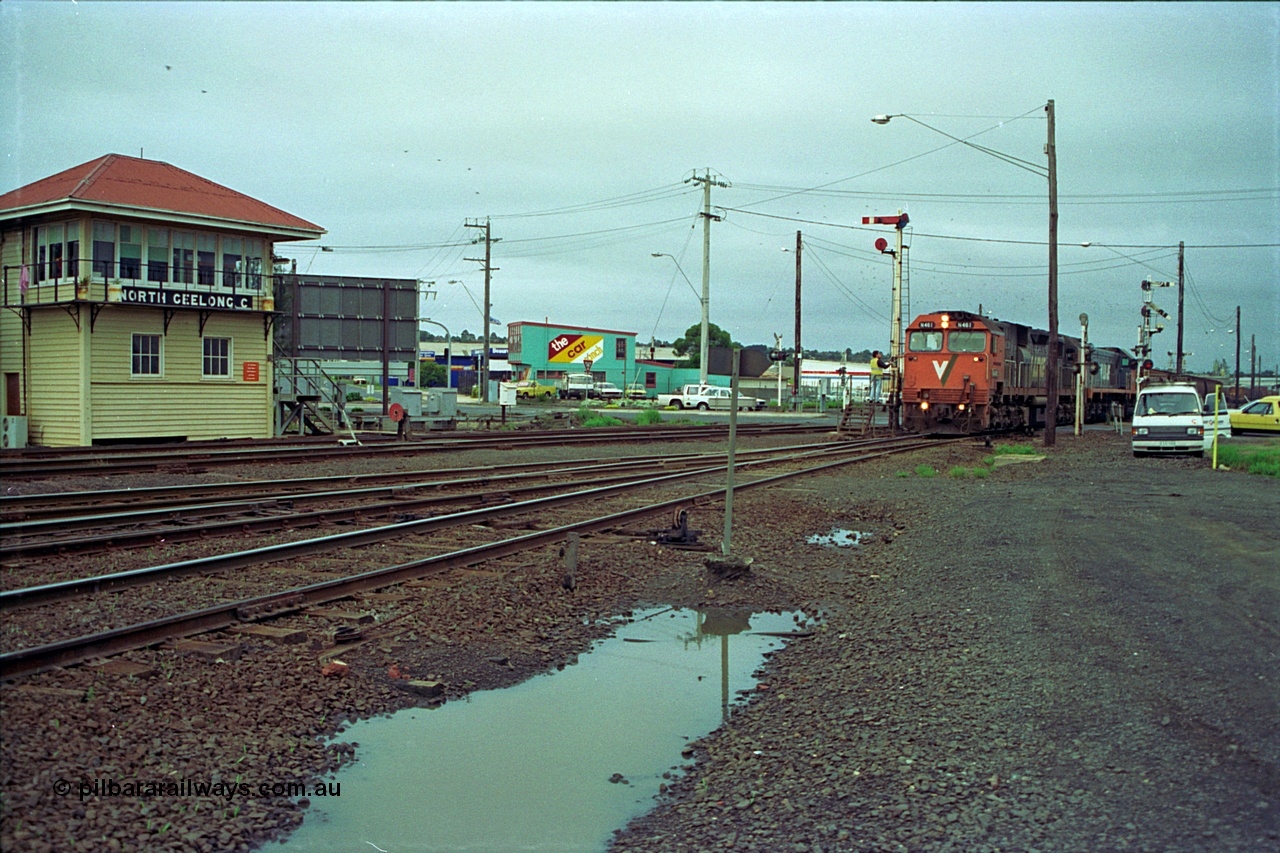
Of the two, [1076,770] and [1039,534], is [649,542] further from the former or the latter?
[1076,770]

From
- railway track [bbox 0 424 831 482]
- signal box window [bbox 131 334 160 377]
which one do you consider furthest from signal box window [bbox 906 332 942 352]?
signal box window [bbox 131 334 160 377]

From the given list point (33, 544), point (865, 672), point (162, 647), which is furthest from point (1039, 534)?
point (33, 544)

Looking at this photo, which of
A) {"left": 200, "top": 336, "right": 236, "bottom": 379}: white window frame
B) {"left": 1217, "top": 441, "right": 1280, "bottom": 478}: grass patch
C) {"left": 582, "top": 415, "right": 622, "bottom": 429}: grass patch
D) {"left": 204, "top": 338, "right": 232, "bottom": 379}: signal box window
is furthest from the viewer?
{"left": 582, "top": 415, "right": 622, "bottom": 429}: grass patch

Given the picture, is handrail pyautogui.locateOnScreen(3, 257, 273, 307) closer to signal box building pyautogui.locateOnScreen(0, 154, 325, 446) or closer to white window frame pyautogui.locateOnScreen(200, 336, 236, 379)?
signal box building pyautogui.locateOnScreen(0, 154, 325, 446)

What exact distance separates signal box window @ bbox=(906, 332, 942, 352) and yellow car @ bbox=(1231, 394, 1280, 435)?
1437 centimetres

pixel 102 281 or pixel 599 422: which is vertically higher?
pixel 102 281

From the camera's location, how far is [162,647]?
650 cm

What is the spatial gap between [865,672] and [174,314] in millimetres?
23476

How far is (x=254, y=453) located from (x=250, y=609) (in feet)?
46.8

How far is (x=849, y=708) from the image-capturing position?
20.1 feet

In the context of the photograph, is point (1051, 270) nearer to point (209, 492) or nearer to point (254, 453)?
point (254, 453)

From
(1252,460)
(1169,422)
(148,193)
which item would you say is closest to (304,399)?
(148,193)

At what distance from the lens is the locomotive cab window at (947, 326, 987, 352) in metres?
31.2

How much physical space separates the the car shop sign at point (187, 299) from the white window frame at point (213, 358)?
3.10 ft
